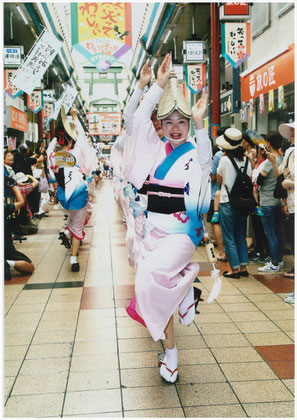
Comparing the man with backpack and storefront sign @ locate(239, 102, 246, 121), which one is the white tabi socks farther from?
storefront sign @ locate(239, 102, 246, 121)

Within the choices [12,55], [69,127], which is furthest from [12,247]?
[12,55]

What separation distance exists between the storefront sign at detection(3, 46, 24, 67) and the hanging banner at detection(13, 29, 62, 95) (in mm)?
3461

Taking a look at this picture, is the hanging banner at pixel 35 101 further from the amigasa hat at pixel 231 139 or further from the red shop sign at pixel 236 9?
the amigasa hat at pixel 231 139

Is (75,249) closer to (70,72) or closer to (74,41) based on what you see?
(74,41)

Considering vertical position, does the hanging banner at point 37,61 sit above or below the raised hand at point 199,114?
above

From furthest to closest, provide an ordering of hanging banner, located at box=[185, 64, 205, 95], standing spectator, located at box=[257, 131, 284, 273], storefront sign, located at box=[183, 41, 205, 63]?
hanging banner, located at box=[185, 64, 205, 95]
storefront sign, located at box=[183, 41, 205, 63]
standing spectator, located at box=[257, 131, 284, 273]

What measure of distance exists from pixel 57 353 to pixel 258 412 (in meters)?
1.66

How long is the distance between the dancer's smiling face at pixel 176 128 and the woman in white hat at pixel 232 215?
2451 mm

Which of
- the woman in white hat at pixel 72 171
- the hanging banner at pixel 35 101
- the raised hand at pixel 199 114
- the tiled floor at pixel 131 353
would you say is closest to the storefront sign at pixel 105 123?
the hanging banner at pixel 35 101

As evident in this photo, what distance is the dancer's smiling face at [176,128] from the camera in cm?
317

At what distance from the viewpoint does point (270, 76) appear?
864cm

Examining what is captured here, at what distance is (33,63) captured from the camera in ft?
27.6

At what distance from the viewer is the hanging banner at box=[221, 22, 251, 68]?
8805mm

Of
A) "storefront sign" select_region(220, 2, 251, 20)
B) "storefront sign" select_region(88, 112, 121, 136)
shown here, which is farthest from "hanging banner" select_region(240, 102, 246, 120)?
"storefront sign" select_region(88, 112, 121, 136)
